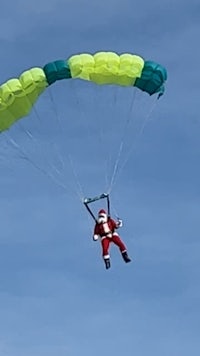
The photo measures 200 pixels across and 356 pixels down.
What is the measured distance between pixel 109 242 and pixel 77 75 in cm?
499

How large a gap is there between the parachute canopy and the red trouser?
14.5 feet

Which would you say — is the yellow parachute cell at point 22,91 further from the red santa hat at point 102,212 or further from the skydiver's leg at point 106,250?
the skydiver's leg at point 106,250

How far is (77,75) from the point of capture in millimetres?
113875

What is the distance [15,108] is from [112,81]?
2.96m

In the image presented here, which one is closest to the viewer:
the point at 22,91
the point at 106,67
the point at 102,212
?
the point at 106,67

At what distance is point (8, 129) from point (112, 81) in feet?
11.1

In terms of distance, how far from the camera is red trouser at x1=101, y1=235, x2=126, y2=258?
11381 centimetres

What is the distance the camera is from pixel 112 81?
11431 centimetres

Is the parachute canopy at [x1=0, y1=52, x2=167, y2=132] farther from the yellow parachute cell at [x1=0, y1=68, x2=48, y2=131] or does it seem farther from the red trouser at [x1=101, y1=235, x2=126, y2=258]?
the red trouser at [x1=101, y1=235, x2=126, y2=258]

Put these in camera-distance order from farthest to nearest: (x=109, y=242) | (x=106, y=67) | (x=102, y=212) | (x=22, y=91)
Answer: (x=102, y=212)
(x=109, y=242)
(x=22, y=91)
(x=106, y=67)

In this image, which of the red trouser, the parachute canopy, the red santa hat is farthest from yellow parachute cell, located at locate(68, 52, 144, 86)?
the red trouser

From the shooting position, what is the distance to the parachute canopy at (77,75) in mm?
113812

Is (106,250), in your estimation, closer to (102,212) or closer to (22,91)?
(102,212)

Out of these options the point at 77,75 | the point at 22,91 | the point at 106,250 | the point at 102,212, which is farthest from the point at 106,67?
the point at 106,250
